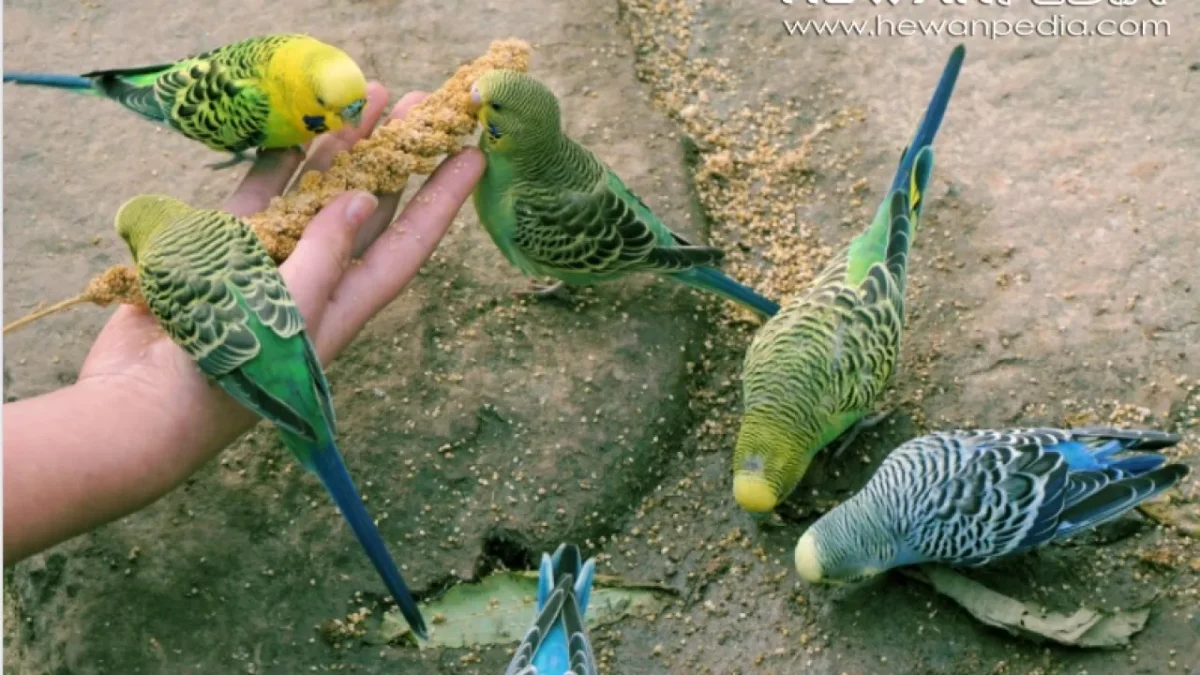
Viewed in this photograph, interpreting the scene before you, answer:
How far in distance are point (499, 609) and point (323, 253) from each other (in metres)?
1.13

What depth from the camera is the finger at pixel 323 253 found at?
3.59 metres

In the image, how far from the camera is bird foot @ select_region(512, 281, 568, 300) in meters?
4.48

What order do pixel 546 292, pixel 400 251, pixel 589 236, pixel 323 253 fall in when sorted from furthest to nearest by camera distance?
pixel 546 292 → pixel 589 236 → pixel 400 251 → pixel 323 253

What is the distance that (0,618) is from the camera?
141 inches

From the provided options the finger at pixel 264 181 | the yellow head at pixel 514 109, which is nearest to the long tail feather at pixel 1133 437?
the yellow head at pixel 514 109

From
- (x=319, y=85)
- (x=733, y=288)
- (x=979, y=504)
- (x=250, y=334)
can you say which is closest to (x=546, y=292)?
(x=733, y=288)

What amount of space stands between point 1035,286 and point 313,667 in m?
2.63

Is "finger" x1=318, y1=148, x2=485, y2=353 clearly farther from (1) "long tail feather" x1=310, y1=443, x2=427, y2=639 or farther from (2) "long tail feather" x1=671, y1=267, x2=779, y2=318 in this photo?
(2) "long tail feather" x1=671, y1=267, x2=779, y2=318

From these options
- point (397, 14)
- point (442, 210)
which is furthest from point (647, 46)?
point (442, 210)

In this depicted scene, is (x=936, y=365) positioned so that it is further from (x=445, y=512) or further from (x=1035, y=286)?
(x=445, y=512)

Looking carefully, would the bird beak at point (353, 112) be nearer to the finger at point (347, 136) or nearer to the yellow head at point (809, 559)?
the finger at point (347, 136)

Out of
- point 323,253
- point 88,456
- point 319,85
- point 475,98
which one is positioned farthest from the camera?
point 475,98

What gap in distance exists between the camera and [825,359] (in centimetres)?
389

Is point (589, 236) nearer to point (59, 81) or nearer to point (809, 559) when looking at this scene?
point (809, 559)
